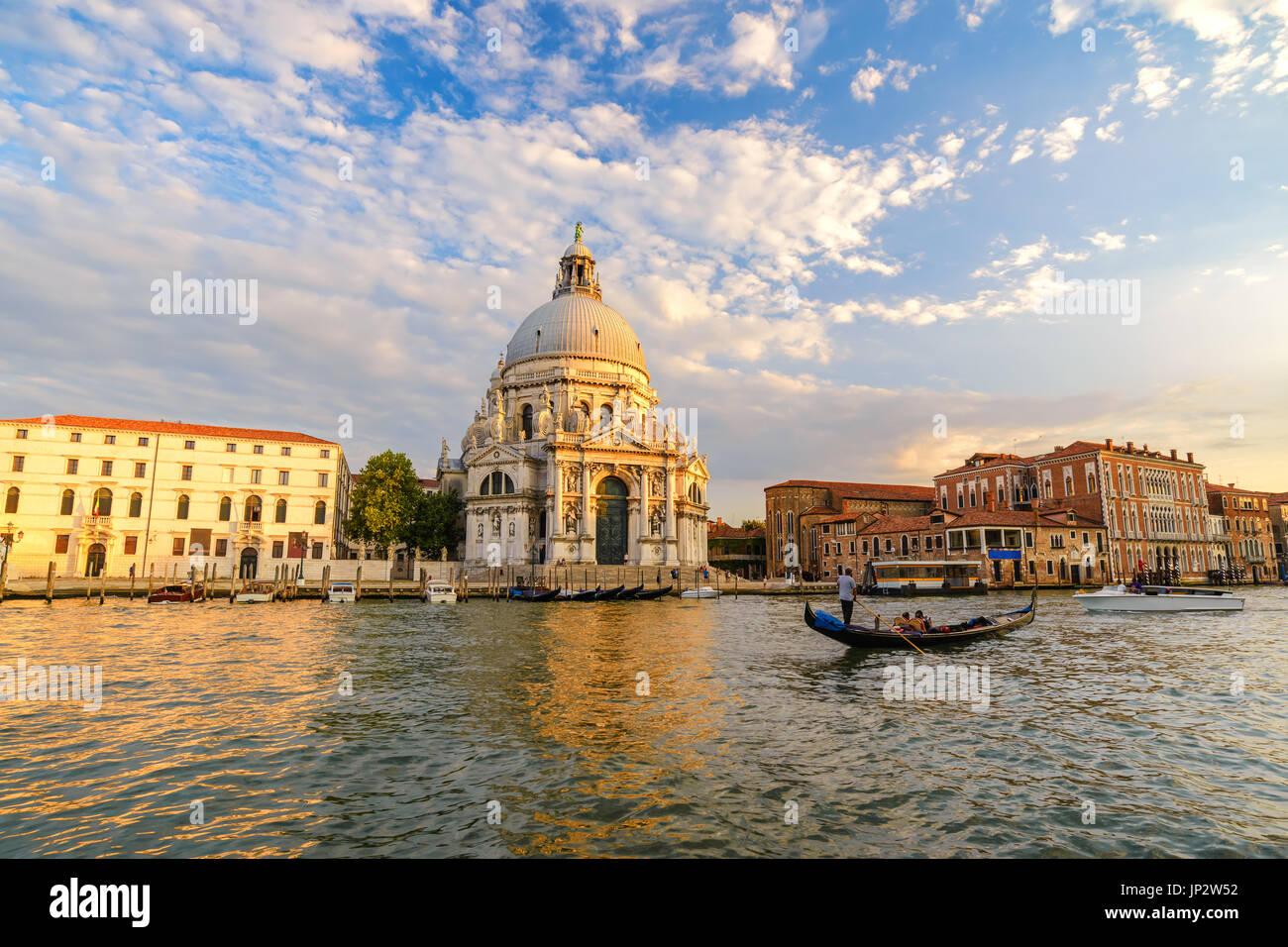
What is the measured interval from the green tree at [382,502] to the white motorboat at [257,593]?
13.0 m

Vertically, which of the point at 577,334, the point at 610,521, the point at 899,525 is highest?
the point at 577,334

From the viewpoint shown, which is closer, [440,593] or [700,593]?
[440,593]

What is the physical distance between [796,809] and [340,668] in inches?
464

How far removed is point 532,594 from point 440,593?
16.6ft

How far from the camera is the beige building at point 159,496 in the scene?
44.2 m

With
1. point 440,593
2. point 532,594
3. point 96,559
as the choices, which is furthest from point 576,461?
point 96,559

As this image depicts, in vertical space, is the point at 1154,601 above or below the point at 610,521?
below

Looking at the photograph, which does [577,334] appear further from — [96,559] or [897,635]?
[897,635]

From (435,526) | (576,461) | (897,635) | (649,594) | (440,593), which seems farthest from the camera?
(435,526)

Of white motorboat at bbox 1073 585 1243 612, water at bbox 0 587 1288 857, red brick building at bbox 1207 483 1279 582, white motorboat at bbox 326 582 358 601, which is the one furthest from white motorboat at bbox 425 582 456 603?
red brick building at bbox 1207 483 1279 582

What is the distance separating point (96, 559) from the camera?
45.2m

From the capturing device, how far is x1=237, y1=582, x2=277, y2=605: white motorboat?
35.6 meters
